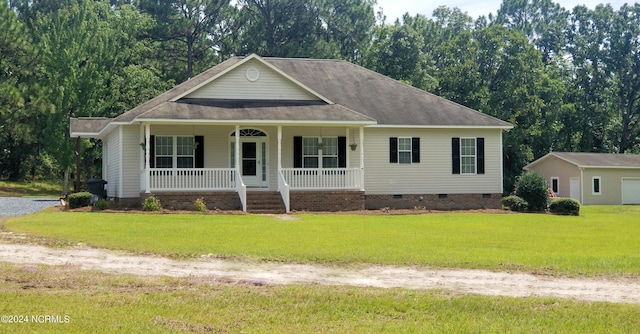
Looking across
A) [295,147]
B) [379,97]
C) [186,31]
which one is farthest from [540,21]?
[295,147]

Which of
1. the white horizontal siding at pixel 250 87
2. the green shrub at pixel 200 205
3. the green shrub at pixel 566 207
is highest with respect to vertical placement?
the white horizontal siding at pixel 250 87

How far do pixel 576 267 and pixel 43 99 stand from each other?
1442 inches

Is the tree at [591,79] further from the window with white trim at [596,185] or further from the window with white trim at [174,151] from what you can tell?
the window with white trim at [174,151]

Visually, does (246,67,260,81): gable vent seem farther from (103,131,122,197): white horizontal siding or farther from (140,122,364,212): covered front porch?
(103,131,122,197): white horizontal siding

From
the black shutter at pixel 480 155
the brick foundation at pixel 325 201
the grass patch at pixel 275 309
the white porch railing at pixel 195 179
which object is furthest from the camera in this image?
the black shutter at pixel 480 155

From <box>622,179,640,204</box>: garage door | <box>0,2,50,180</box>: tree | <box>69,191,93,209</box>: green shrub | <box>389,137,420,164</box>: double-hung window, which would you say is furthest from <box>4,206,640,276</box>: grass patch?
<box>622,179,640,204</box>: garage door

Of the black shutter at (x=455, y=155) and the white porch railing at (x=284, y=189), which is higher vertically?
the black shutter at (x=455, y=155)

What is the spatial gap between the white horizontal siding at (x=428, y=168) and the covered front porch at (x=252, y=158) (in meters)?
0.92

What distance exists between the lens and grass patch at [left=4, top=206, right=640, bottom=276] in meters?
13.3

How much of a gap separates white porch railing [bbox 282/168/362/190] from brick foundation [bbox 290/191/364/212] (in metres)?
Answer: 0.38

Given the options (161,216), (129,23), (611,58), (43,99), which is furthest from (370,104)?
(611,58)

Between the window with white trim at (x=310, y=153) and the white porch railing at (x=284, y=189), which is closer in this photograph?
the white porch railing at (x=284, y=189)

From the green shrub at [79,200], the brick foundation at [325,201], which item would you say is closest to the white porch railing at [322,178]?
the brick foundation at [325,201]

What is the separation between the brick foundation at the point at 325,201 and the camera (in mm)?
26656
